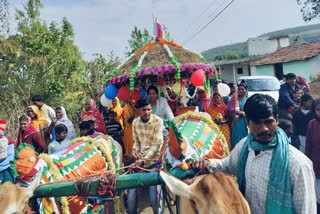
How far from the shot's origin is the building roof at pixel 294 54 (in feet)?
84.4

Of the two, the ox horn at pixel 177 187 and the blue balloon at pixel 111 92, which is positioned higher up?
the blue balloon at pixel 111 92

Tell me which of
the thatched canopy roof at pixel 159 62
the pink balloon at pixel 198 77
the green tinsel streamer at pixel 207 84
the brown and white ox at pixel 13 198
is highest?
the thatched canopy roof at pixel 159 62

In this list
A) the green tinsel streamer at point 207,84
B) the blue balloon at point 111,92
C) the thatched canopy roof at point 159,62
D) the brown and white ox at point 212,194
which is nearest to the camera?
the brown and white ox at point 212,194

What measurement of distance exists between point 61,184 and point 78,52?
12403mm

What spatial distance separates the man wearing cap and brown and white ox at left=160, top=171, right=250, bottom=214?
5.14 meters

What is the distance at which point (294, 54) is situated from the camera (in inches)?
1069

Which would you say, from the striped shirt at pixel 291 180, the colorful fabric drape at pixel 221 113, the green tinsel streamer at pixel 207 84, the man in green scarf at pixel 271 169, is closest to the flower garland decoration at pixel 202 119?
the colorful fabric drape at pixel 221 113

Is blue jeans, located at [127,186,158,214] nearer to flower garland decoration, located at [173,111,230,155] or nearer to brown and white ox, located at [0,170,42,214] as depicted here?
flower garland decoration, located at [173,111,230,155]

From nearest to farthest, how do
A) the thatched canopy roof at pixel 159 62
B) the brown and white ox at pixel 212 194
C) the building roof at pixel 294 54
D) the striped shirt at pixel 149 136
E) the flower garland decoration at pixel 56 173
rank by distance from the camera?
the brown and white ox at pixel 212 194 < the flower garland decoration at pixel 56 173 < the striped shirt at pixel 149 136 < the thatched canopy roof at pixel 159 62 < the building roof at pixel 294 54

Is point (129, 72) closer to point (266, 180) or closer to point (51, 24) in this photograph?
point (266, 180)

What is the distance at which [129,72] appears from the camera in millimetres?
7340

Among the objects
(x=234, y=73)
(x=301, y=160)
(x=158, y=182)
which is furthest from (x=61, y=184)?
(x=234, y=73)

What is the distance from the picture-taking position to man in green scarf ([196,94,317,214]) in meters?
2.03

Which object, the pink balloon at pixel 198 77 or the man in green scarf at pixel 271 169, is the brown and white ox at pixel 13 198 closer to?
the man in green scarf at pixel 271 169
